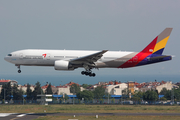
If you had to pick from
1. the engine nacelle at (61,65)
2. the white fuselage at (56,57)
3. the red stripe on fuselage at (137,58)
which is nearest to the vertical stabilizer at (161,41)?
the red stripe on fuselage at (137,58)

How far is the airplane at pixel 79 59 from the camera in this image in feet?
171

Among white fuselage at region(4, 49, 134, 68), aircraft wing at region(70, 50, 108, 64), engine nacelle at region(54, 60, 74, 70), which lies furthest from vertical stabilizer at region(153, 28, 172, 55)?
engine nacelle at region(54, 60, 74, 70)

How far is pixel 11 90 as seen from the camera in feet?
383

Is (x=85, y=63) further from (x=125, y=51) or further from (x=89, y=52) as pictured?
(x=125, y=51)

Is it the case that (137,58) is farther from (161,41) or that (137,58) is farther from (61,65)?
(61,65)

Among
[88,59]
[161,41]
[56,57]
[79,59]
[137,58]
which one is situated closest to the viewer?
[79,59]

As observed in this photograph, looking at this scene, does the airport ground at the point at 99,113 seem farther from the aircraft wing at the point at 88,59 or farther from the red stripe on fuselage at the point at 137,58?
the aircraft wing at the point at 88,59

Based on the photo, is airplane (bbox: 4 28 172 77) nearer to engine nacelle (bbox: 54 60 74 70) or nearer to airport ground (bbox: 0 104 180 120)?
engine nacelle (bbox: 54 60 74 70)

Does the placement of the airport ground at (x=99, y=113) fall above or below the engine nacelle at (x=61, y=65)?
below

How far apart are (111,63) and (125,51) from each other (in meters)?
4.00

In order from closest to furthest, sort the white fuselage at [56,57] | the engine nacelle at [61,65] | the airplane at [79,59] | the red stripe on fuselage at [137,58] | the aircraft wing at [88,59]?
the aircraft wing at [88,59], the engine nacelle at [61,65], the airplane at [79,59], the white fuselage at [56,57], the red stripe on fuselage at [137,58]

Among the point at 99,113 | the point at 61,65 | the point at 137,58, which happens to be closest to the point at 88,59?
the point at 61,65

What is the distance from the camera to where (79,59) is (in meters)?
51.1

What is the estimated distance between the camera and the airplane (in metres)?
52.0
